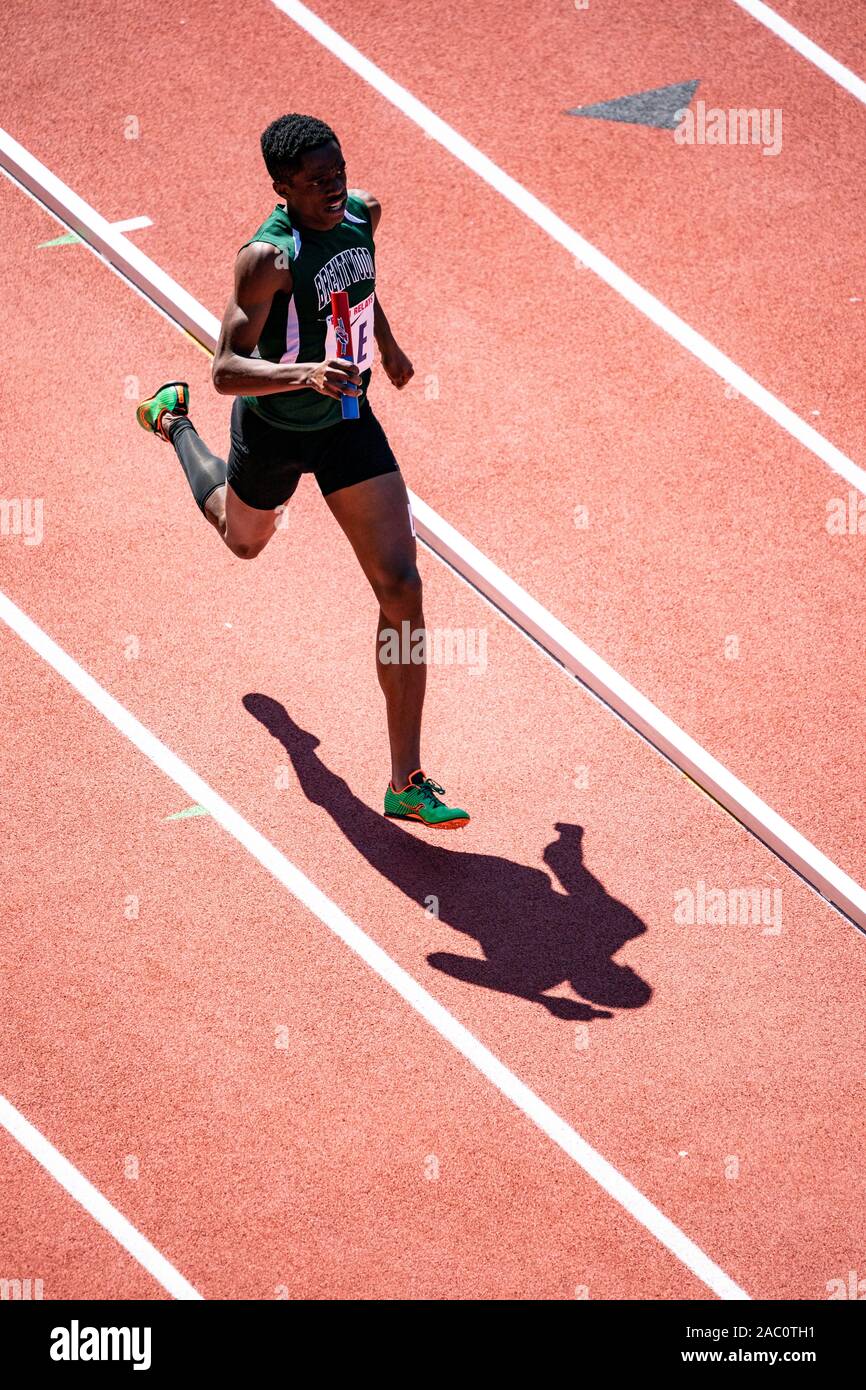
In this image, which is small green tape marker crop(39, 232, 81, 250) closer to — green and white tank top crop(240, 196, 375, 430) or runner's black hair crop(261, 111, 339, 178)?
green and white tank top crop(240, 196, 375, 430)

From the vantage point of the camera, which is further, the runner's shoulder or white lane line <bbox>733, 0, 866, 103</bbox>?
white lane line <bbox>733, 0, 866, 103</bbox>

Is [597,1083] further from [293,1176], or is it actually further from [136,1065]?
[136,1065]

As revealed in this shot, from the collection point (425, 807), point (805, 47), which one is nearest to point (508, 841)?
point (425, 807)

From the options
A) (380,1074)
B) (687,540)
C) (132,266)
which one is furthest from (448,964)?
(132,266)

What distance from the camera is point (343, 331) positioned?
5645mm

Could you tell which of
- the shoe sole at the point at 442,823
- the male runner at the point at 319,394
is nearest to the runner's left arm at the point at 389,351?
the male runner at the point at 319,394

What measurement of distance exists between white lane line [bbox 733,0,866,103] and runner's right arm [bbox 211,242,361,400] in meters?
5.53

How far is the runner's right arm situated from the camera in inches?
215

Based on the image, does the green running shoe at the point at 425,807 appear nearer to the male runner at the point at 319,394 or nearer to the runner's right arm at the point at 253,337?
the male runner at the point at 319,394

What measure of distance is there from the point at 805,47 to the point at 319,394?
5.64m

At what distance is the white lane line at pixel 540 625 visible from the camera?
6.44m

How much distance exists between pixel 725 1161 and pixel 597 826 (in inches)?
61.6

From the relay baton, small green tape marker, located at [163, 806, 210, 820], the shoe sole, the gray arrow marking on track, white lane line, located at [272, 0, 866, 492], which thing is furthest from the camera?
the gray arrow marking on track

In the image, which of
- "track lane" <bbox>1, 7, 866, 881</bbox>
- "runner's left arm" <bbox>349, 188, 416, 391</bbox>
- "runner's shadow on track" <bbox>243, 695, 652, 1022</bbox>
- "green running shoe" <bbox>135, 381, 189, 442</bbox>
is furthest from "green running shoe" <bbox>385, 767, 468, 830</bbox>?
"green running shoe" <bbox>135, 381, 189, 442</bbox>
